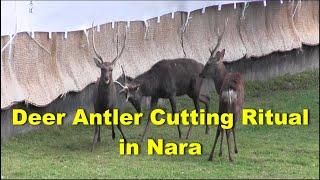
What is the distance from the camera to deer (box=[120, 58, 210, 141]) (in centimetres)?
1265

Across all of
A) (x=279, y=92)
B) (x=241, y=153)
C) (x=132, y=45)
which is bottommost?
(x=241, y=153)

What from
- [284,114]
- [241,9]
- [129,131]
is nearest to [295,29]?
[241,9]

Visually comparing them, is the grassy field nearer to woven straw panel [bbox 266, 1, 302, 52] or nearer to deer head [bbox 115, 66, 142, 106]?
deer head [bbox 115, 66, 142, 106]

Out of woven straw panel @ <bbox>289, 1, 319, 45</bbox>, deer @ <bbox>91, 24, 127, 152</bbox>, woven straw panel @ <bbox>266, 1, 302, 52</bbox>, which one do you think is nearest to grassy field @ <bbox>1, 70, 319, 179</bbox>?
deer @ <bbox>91, 24, 127, 152</bbox>

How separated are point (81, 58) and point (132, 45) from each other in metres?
1.45

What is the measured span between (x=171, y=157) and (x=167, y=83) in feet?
8.15

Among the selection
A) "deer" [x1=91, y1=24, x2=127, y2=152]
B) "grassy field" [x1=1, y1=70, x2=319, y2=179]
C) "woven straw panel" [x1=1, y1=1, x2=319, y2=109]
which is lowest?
"grassy field" [x1=1, y1=70, x2=319, y2=179]

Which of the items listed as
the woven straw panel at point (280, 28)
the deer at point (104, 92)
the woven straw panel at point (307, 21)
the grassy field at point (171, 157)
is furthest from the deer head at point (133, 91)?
the woven straw panel at point (307, 21)

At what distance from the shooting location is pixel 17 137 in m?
12.5

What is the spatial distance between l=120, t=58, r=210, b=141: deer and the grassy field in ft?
2.44

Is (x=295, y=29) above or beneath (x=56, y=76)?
above

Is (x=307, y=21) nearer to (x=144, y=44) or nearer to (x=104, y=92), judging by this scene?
(x=144, y=44)

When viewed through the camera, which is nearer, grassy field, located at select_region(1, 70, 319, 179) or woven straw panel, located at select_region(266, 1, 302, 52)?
grassy field, located at select_region(1, 70, 319, 179)

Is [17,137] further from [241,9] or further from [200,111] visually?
[241,9]
